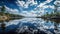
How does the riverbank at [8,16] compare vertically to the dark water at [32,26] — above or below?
above

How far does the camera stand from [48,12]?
1395 mm

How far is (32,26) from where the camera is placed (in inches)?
54.8

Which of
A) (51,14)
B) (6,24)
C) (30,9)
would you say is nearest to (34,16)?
(30,9)

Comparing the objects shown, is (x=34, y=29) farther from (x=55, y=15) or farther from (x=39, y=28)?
(x=55, y=15)

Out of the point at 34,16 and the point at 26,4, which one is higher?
the point at 26,4

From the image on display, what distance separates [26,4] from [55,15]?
15.5 inches

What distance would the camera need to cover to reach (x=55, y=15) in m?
1.40

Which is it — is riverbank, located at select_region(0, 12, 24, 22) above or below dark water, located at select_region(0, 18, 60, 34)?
above

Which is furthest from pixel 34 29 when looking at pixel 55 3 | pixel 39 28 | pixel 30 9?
pixel 55 3

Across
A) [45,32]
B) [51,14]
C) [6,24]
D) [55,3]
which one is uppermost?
[55,3]

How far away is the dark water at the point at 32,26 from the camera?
4.51 feet

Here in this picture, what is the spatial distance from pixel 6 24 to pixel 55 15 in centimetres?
63

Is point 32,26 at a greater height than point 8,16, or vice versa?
point 8,16

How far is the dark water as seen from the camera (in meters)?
1.38
